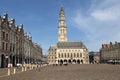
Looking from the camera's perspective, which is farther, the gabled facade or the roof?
the roof

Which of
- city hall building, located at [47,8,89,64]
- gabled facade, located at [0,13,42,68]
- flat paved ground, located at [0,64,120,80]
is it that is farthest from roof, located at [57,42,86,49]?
flat paved ground, located at [0,64,120,80]

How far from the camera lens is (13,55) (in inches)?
2608

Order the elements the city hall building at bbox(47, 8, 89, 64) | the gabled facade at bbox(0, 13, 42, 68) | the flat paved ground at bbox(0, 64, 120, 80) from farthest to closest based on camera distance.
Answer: the city hall building at bbox(47, 8, 89, 64) → the gabled facade at bbox(0, 13, 42, 68) → the flat paved ground at bbox(0, 64, 120, 80)

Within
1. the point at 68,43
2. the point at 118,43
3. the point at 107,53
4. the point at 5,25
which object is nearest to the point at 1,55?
the point at 5,25

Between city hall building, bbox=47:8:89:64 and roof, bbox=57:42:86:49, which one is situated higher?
roof, bbox=57:42:86:49

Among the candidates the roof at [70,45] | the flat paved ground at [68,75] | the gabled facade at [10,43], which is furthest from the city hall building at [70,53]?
the flat paved ground at [68,75]

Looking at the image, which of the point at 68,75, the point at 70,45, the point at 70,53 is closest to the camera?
the point at 68,75

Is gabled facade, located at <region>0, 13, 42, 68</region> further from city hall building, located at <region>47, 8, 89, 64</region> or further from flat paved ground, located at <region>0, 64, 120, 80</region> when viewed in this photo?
city hall building, located at <region>47, 8, 89, 64</region>

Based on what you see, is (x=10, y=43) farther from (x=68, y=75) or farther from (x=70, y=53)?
(x=70, y=53)

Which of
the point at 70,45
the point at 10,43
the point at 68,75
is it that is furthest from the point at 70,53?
the point at 68,75

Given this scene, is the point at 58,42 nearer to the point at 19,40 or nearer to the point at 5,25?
the point at 19,40

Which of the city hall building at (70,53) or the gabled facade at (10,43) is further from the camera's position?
the city hall building at (70,53)

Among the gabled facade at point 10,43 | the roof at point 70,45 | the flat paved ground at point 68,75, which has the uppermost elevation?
the roof at point 70,45

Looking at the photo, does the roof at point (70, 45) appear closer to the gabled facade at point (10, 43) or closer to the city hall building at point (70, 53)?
the city hall building at point (70, 53)
